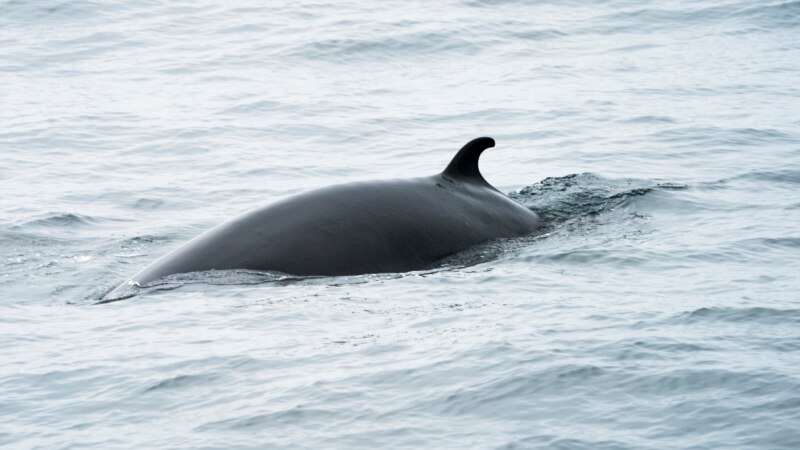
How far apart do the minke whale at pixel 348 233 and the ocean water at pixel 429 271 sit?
22 centimetres

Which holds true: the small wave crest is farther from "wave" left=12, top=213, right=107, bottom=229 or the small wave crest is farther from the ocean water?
"wave" left=12, top=213, right=107, bottom=229

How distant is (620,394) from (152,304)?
4032 millimetres

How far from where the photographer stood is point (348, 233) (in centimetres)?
1109

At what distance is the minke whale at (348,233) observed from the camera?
10.9m

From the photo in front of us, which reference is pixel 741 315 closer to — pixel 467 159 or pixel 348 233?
pixel 467 159

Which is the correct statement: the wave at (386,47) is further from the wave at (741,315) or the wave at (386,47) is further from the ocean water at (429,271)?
the wave at (741,315)

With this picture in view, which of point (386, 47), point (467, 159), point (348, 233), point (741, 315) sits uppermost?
point (467, 159)

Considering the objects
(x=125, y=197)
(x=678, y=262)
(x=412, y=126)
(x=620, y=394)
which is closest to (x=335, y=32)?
(x=412, y=126)

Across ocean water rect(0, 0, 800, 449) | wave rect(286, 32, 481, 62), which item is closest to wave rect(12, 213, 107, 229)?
ocean water rect(0, 0, 800, 449)

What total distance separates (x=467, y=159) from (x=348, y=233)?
5.54 feet

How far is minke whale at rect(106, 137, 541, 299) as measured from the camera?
35.8 ft

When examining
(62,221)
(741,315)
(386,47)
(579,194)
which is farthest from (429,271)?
(386,47)

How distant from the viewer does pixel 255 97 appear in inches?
987

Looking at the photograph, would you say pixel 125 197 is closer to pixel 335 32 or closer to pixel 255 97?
pixel 255 97
